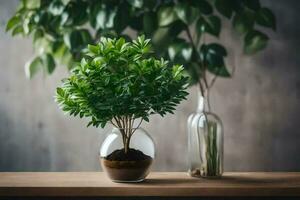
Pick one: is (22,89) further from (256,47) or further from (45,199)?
(256,47)

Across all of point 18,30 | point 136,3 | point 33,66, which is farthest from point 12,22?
point 136,3

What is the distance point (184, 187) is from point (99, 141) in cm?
69

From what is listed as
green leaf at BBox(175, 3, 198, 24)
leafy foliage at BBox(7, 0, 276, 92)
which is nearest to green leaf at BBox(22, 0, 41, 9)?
leafy foliage at BBox(7, 0, 276, 92)

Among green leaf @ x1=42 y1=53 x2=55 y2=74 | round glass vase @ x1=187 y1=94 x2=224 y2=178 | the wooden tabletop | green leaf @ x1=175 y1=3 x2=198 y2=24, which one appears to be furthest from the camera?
green leaf @ x1=42 y1=53 x2=55 y2=74

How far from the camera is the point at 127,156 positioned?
1.57 meters

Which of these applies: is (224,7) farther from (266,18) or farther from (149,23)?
(149,23)

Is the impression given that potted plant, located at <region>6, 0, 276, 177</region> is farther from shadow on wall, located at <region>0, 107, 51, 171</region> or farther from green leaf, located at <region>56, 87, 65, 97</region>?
green leaf, located at <region>56, 87, 65, 97</region>

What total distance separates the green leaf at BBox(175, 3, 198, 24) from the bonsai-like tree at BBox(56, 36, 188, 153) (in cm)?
40

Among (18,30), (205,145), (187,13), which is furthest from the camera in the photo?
(18,30)

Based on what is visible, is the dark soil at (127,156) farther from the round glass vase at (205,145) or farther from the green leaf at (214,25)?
the green leaf at (214,25)

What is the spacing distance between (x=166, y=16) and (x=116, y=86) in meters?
0.54

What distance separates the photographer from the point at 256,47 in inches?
79.0

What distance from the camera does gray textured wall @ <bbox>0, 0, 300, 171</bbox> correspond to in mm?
2049

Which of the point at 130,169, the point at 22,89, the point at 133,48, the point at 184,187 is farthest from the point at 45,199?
the point at 22,89
